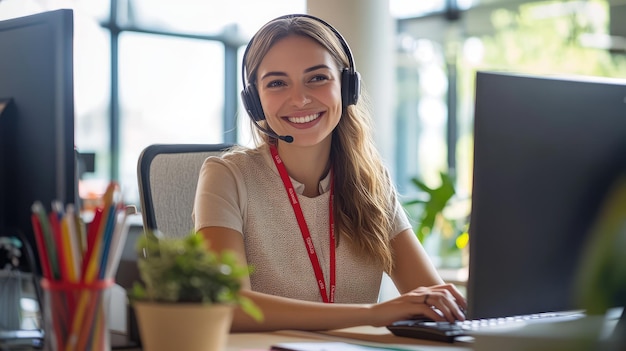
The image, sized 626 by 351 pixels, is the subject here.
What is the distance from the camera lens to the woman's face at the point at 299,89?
193 centimetres

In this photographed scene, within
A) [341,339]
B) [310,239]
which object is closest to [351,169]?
[310,239]

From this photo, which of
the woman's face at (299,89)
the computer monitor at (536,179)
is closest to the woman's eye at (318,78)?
the woman's face at (299,89)

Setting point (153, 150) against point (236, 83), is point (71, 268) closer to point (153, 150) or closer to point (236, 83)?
point (153, 150)

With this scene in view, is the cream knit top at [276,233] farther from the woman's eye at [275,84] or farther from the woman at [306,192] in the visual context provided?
the woman's eye at [275,84]

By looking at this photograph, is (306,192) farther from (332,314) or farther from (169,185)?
(332,314)

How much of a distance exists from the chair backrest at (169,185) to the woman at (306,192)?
111 mm

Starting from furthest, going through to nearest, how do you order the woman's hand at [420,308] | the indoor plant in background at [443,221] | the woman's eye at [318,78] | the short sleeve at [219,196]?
the indoor plant in background at [443,221]
the woman's eye at [318,78]
the short sleeve at [219,196]
the woman's hand at [420,308]

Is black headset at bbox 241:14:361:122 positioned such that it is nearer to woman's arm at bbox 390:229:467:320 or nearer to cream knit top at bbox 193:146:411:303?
cream knit top at bbox 193:146:411:303

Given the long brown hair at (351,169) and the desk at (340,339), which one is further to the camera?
the long brown hair at (351,169)

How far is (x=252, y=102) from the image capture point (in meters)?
2.00

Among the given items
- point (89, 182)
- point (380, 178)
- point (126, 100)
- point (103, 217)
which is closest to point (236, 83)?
Result: point (126, 100)

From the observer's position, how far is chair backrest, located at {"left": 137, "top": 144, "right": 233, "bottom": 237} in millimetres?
1884

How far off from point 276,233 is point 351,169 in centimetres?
28

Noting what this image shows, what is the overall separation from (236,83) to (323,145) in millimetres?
4764
